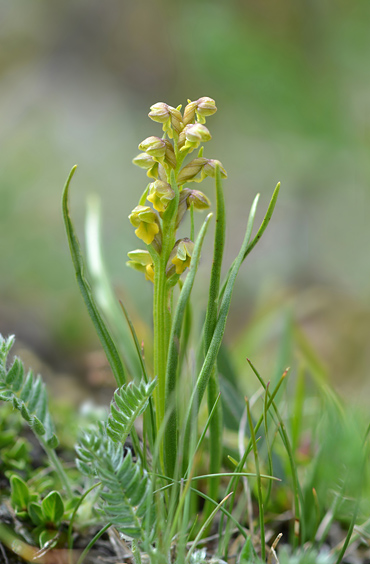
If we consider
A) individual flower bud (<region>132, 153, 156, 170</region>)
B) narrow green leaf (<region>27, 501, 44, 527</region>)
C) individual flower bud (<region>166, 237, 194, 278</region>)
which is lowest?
narrow green leaf (<region>27, 501, 44, 527</region>)

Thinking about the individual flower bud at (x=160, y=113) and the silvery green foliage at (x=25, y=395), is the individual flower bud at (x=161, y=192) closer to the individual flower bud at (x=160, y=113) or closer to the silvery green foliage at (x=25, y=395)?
the individual flower bud at (x=160, y=113)

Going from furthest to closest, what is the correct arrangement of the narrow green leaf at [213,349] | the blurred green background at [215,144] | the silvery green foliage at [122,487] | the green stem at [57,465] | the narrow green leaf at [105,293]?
the blurred green background at [215,144]
the narrow green leaf at [105,293]
the green stem at [57,465]
the narrow green leaf at [213,349]
the silvery green foliage at [122,487]

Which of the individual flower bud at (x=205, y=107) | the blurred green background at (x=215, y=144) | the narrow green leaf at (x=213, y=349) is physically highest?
the blurred green background at (x=215, y=144)

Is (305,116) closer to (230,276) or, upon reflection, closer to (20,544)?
(230,276)

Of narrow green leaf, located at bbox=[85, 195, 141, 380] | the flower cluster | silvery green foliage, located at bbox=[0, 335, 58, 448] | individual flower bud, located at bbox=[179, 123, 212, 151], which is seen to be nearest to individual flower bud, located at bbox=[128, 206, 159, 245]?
the flower cluster

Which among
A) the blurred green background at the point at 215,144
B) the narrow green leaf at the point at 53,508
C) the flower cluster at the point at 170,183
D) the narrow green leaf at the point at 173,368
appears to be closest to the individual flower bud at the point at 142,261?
the flower cluster at the point at 170,183

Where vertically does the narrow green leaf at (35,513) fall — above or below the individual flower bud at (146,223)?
below

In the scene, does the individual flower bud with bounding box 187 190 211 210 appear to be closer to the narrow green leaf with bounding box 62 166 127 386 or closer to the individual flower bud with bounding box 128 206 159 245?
the individual flower bud with bounding box 128 206 159 245
